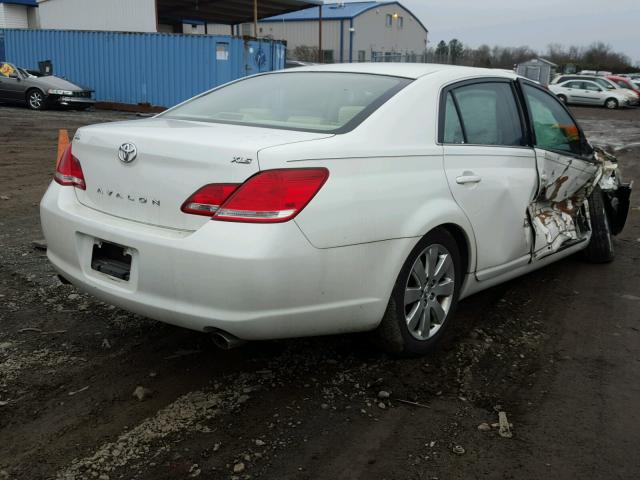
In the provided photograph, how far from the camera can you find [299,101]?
11.7 ft

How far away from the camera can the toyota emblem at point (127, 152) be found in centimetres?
294

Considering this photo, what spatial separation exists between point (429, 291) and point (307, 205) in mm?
1057

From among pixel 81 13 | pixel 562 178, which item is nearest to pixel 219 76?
pixel 81 13

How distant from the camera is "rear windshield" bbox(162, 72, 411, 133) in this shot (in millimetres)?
3254

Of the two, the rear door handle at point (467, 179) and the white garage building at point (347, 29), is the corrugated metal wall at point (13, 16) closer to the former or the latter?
the white garage building at point (347, 29)

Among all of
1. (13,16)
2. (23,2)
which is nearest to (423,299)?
(23,2)

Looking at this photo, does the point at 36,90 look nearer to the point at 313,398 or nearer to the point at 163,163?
the point at 163,163

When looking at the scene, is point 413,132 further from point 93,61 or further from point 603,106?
point 603,106

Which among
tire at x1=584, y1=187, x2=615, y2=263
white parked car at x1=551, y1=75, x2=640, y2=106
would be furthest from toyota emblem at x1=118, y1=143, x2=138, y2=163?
white parked car at x1=551, y1=75, x2=640, y2=106

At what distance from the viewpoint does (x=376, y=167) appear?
2.96m

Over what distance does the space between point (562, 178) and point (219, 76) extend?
55.5ft

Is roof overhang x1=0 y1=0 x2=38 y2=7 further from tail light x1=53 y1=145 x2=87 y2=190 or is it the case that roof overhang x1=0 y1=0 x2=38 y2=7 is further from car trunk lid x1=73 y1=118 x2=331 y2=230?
car trunk lid x1=73 y1=118 x2=331 y2=230

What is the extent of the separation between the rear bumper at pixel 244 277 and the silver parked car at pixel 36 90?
17986 millimetres

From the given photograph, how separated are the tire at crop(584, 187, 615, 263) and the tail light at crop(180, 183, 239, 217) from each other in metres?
3.74
